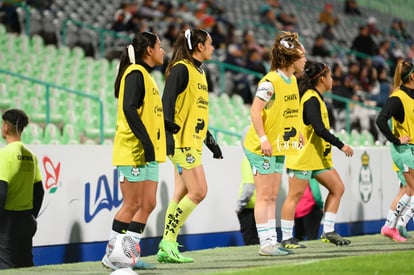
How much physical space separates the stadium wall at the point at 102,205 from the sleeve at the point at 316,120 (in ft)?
8.34

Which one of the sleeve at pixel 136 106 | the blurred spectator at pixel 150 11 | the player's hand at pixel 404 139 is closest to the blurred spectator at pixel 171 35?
the blurred spectator at pixel 150 11

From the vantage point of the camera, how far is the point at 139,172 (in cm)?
833

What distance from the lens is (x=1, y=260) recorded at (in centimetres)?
964

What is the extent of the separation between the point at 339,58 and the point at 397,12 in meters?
10.1

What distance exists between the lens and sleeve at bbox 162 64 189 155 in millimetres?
8938

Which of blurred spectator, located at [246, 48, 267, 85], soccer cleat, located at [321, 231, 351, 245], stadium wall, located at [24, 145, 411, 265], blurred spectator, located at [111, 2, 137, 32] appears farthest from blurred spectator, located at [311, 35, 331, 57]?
soccer cleat, located at [321, 231, 351, 245]

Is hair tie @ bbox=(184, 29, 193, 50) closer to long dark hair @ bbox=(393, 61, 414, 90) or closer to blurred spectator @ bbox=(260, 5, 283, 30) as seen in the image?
long dark hair @ bbox=(393, 61, 414, 90)

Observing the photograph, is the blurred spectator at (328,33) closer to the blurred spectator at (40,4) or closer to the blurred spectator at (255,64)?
the blurred spectator at (255,64)

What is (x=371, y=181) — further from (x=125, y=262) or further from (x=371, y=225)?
(x=125, y=262)

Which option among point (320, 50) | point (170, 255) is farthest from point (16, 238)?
point (320, 50)

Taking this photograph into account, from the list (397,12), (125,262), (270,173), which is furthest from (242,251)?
(397,12)

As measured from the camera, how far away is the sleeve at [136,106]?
8070mm

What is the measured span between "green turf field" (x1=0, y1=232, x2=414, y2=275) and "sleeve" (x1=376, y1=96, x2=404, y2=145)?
1.30m

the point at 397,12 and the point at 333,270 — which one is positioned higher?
the point at 397,12
